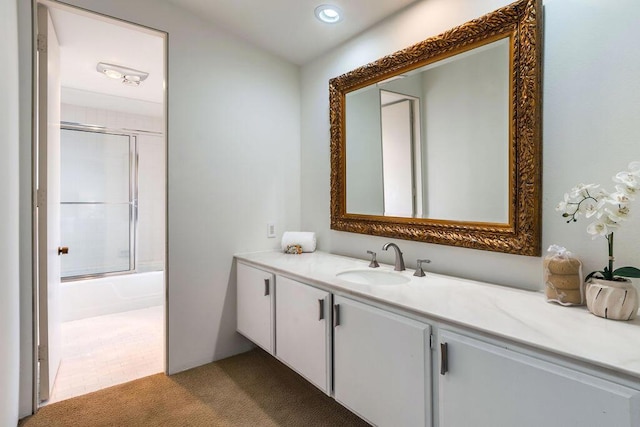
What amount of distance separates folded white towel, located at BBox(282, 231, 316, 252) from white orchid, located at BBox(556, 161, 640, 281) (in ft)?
5.28

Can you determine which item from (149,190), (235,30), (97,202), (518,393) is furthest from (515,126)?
(97,202)

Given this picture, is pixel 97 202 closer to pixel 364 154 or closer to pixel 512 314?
pixel 364 154

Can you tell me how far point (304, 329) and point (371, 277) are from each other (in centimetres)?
47

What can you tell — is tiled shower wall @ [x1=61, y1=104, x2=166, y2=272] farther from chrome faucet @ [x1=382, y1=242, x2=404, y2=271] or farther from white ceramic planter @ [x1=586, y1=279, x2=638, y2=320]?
white ceramic planter @ [x1=586, y1=279, x2=638, y2=320]

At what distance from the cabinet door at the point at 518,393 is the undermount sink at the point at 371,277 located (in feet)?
2.18

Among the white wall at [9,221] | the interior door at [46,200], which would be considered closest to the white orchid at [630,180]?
the white wall at [9,221]

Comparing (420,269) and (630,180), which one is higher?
(630,180)

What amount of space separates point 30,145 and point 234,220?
122 cm

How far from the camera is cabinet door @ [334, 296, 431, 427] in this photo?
1256mm

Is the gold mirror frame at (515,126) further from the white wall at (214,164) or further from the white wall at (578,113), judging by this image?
the white wall at (214,164)

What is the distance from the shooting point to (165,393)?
2.07 metres

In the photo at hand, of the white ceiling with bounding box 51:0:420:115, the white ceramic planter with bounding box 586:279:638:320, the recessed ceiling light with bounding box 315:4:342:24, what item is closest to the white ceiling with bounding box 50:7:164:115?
the white ceiling with bounding box 51:0:420:115

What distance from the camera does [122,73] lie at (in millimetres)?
2945

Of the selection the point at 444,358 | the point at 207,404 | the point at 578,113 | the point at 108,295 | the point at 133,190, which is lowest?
the point at 207,404
